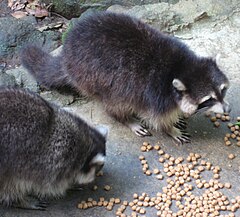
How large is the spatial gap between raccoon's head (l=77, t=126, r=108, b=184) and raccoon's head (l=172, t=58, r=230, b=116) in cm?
65

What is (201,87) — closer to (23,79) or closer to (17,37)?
(23,79)

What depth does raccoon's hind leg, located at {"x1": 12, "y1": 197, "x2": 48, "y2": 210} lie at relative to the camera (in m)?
3.57

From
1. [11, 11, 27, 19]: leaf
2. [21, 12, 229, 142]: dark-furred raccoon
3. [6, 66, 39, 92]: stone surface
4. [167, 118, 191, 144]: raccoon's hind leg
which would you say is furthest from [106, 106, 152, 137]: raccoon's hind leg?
[11, 11, 27, 19]: leaf

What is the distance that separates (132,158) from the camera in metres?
3.97

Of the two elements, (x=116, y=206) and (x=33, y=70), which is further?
(x=33, y=70)

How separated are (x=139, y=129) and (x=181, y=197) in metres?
0.64

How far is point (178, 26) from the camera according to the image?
4.95 metres

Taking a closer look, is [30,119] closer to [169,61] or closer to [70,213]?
[70,213]

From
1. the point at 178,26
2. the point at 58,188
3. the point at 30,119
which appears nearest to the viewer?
the point at 30,119

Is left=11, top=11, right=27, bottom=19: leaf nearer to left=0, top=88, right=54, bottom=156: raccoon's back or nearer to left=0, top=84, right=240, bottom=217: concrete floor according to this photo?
left=0, top=84, right=240, bottom=217: concrete floor

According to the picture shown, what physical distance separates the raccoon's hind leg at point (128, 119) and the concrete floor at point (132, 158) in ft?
0.13

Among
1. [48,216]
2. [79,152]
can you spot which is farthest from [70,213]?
[79,152]

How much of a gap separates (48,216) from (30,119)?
0.66m

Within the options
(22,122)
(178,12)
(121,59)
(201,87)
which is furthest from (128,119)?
(178,12)
